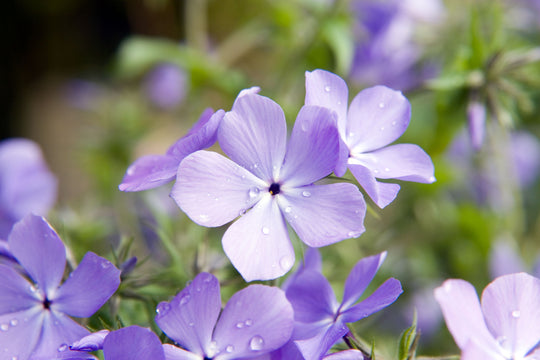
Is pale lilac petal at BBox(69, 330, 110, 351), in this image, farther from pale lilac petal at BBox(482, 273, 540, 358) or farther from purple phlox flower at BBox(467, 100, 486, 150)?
purple phlox flower at BBox(467, 100, 486, 150)

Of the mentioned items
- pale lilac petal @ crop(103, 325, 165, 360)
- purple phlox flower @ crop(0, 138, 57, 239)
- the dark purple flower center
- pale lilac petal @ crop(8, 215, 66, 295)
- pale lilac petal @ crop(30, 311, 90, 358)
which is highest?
purple phlox flower @ crop(0, 138, 57, 239)

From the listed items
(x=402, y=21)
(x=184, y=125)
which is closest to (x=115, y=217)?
(x=184, y=125)

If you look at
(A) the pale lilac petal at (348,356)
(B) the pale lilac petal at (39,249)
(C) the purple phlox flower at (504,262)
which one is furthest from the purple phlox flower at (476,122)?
(B) the pale lilac petal at (39,249)

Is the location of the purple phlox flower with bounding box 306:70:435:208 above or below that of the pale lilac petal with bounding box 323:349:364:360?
above

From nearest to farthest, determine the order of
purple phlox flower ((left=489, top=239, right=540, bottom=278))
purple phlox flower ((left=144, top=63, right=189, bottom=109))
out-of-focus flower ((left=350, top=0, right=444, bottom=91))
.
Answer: purple phlox flower ((left=489, top=239, right=540, bottom=278)), out-of-focus flower ((left=350, top=0, right=444, bottom=91)), purple phlox flower ((left=144, top=63, right=189, bottom=109))

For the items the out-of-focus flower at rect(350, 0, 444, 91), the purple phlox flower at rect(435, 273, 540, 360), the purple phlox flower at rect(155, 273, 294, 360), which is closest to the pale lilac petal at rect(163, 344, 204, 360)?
the purple phlox flower at rect(155, 273, 294, 360)

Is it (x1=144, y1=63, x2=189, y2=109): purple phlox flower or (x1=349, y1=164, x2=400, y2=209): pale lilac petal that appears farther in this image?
(x1=144, y1=63, x2=189, y2=109): purple phlox flower

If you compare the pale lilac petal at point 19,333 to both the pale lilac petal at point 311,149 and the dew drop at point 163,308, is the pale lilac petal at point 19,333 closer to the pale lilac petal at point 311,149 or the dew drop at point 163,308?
the dew drop at point 163,308

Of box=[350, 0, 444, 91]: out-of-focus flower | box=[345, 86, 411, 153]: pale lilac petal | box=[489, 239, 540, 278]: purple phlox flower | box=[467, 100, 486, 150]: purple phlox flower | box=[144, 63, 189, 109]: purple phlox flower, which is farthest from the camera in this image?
box=[144, 63, 189, 109]: purple phlox flower
